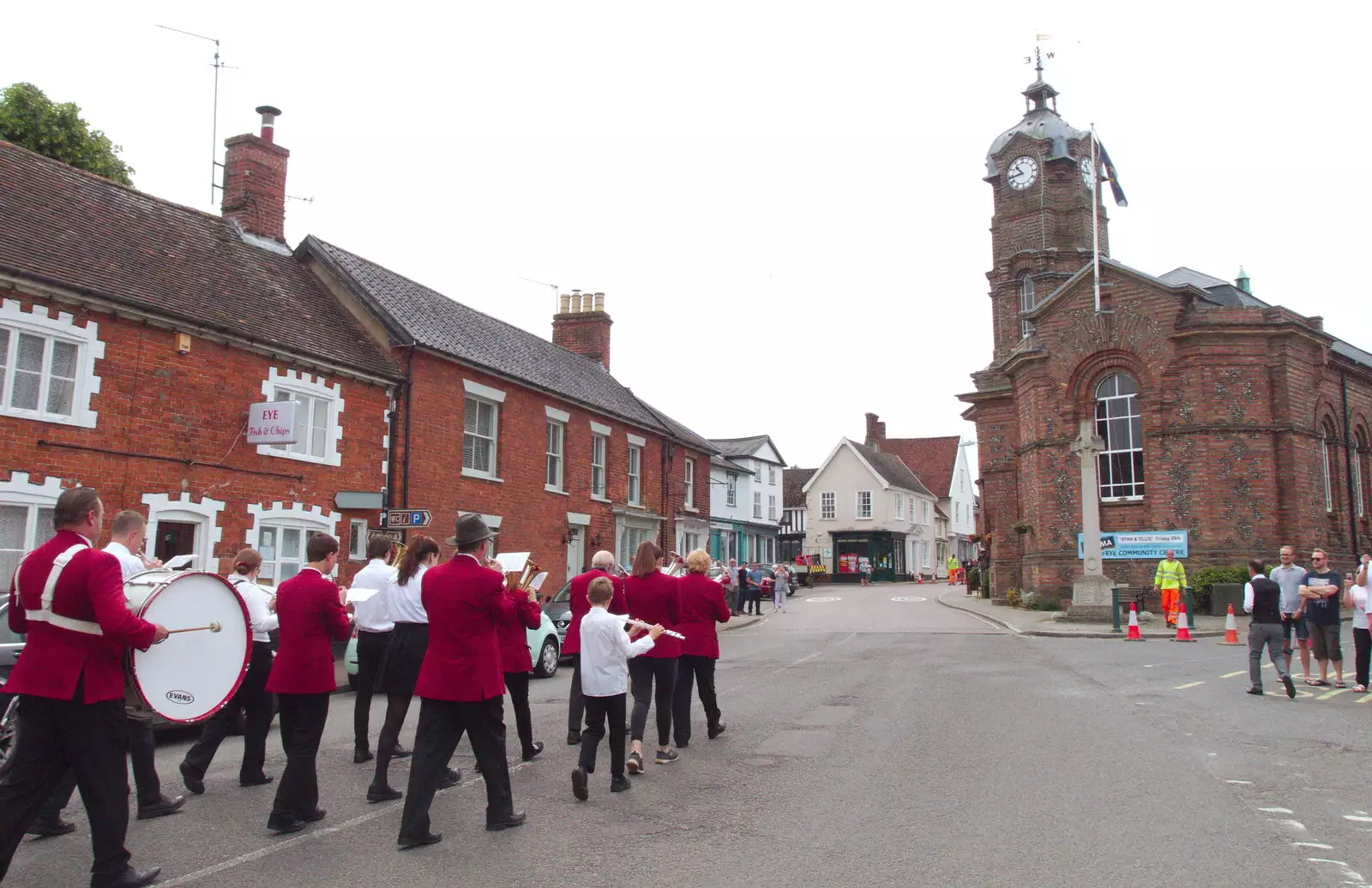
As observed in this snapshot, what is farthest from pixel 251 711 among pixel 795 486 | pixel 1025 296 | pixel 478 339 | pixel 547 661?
pixel 795 486

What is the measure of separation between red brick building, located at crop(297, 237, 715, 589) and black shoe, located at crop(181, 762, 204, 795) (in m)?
12.0

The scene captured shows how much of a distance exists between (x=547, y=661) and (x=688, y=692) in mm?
6530

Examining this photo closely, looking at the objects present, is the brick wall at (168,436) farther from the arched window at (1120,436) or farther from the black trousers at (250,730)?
the arched window at (1120,436)

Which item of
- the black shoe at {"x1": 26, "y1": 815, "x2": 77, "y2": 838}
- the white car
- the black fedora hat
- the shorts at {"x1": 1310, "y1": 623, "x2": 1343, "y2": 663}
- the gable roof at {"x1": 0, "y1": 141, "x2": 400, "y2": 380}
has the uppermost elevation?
the gable roof at {"x1": 0, "y1": 141, "x2": 400, "y2": 380}

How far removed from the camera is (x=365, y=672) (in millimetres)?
8414

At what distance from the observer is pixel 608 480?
27.4 m

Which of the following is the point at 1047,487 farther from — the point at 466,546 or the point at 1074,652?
the point at 466,546

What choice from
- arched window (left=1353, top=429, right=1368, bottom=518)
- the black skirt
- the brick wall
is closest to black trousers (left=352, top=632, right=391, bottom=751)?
the black skirt

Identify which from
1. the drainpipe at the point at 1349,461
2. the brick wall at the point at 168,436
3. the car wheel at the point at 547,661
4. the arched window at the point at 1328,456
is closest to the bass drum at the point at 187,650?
the brick wall at the point at 168,436

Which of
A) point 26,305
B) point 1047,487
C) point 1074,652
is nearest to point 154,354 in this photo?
point 26,305

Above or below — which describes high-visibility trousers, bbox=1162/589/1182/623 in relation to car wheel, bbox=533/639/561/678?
above

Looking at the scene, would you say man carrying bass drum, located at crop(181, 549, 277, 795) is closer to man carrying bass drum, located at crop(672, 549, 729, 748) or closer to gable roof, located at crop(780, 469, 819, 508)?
man carrying bass drum, located at crop(672, 549, 729, 748)

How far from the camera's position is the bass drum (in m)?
5.48

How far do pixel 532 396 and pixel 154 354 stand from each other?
10.0 meters
